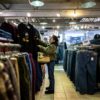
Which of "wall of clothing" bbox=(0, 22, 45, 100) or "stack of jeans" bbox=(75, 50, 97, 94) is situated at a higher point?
"wall of clothing" bbox=(0, 22, 45, 100)

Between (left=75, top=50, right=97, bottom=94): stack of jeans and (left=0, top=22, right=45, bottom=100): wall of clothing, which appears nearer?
(left=0, top=22, right=45, bottom=100): wall of clothing

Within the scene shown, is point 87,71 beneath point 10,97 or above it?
beneath

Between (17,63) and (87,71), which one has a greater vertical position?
(17,63)

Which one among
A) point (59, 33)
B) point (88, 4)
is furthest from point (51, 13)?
point (59, 33)

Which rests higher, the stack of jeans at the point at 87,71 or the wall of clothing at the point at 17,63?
the wall of clothing at the point at 17,63

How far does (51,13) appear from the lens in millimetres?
8961

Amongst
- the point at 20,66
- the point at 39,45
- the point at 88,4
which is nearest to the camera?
the point at 20,66

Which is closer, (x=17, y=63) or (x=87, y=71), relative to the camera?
(x=17, y=63)

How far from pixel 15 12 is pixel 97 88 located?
4.98 meters

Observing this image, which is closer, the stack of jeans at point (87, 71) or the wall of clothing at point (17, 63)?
the wall of clothing at point (17, 63)

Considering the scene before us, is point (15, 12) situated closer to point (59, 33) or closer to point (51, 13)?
point (51, 13)

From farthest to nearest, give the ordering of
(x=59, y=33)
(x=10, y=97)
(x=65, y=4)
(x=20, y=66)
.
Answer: (x=59, y=33) < (x=65, y=4) < (x=20, y=66) < (x=10, y=97)

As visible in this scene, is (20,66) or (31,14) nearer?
→ (20,66)

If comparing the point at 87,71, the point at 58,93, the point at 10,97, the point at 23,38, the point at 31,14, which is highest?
the point at 31,14
